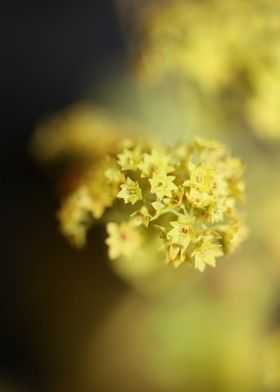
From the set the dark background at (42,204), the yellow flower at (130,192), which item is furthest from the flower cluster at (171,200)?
the dark background at (42,204)

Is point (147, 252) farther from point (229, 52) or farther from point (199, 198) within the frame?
point (229, 52)

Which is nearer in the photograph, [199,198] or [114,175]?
[199,198]

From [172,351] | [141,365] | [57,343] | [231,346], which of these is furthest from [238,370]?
[57,343]

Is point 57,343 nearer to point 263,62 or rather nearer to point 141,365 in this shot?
point 141,365

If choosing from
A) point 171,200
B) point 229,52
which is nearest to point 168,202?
point 171,200

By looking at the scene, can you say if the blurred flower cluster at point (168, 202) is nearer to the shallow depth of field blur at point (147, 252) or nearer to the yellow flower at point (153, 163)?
the yellow flower at point (153, 163)

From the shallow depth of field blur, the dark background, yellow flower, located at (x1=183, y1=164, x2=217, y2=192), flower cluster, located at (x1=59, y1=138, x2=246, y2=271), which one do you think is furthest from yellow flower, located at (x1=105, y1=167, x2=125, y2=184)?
the dark background
